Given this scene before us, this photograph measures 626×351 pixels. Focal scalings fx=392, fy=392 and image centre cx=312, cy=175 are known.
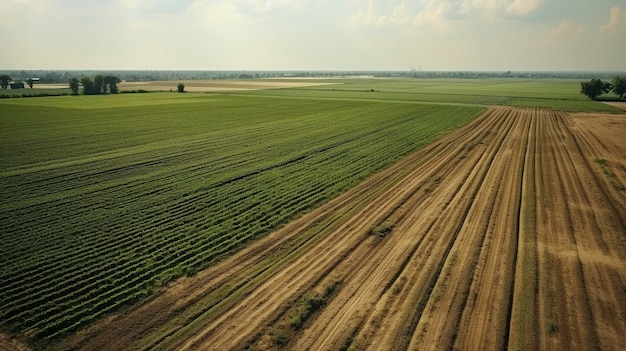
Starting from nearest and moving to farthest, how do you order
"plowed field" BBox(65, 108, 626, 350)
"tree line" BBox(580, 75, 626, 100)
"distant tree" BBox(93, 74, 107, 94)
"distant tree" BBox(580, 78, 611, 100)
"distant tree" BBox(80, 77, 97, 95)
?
1. "plowed field" BBox(65, 108, 626, 350)
2. "tree line" BBox(580, 75, 626, 100)
3. "distant tree" BBox(580, 78, 611, 100)
4. "distant tree" BBox(80, 77, 97, 95)
5. "distant tree" BBox(93, 74, 107, 94)

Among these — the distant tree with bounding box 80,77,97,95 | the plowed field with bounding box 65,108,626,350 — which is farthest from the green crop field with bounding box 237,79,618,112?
the plowed field with bounding box 65,108,626,350

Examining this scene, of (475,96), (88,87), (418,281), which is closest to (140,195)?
(418,281)

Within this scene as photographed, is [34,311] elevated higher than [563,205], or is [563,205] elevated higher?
[563,205]

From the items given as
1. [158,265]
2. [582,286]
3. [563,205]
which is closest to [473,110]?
[563,205]

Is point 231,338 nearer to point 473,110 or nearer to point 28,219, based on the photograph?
point 28,219

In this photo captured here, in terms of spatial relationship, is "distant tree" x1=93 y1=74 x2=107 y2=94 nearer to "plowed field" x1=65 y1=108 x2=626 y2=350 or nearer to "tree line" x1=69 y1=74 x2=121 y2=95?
"tree line" x1=69 y1=74 x2=121 y2=95

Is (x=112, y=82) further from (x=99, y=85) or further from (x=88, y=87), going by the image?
(x=88, y=87)
